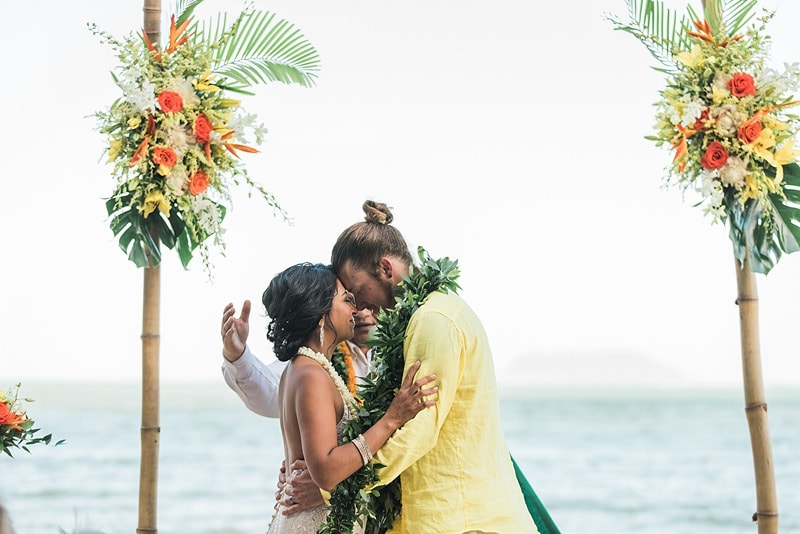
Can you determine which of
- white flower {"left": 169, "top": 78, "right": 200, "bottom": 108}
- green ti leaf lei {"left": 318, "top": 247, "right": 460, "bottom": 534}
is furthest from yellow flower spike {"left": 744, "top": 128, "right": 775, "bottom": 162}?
white flower {"left": 169, "top": 78, "right": 200, "bottom": 108}

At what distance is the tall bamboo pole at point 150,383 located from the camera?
3.80m

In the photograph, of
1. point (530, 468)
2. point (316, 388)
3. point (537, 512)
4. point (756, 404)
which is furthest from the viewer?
point (530, 468)

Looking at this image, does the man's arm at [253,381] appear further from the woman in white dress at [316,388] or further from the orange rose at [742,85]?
the orange rose at [742,85]

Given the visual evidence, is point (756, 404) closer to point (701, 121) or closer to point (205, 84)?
point (701, 121)

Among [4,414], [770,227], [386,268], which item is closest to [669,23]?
[770,227]

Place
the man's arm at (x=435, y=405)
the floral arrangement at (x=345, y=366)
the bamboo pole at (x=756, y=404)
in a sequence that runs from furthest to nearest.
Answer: the bamboo pole at (x=756, y=404)
the floral arrangement at (x=345, y=366)
the man's arm at (x=435, y=405)

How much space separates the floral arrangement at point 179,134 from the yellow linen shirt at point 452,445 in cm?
119

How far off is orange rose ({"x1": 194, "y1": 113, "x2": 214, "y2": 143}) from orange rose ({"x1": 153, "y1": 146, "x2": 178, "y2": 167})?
0.12 m

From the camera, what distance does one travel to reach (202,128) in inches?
140

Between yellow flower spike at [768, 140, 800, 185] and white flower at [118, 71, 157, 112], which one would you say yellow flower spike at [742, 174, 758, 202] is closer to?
yellow flower spike at [768, 140, 800, 185]

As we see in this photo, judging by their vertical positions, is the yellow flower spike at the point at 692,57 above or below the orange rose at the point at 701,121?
above

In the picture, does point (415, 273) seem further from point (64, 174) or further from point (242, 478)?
point (64, 174)

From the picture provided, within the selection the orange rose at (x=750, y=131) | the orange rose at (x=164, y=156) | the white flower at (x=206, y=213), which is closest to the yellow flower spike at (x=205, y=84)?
the orange rose at (x=164, y=156)

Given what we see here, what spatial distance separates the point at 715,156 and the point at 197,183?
1869mm
